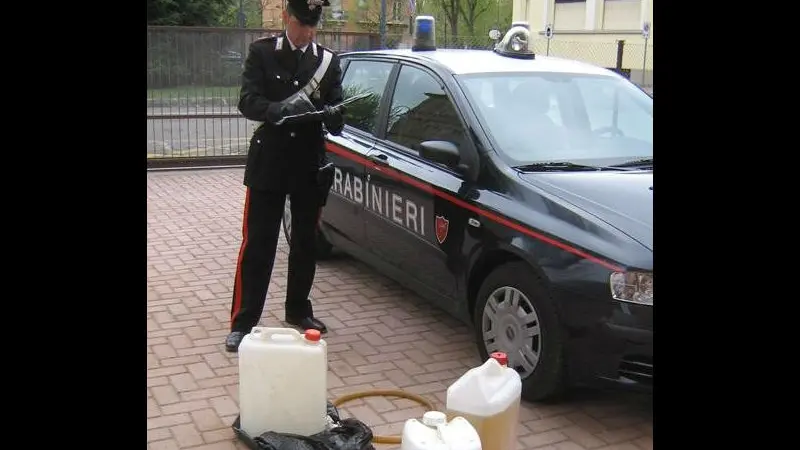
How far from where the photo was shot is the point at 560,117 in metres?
4.94

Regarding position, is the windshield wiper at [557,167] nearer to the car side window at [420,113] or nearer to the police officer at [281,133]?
the car side window at [420,113]

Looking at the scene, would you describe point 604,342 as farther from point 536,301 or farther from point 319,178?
point 319,178

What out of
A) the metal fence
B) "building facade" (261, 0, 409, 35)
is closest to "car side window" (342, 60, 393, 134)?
the metal fence

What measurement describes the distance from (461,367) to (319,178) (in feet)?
4.38

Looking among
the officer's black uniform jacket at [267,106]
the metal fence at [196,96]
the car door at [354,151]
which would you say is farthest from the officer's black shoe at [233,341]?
the metal fence at [196,96]

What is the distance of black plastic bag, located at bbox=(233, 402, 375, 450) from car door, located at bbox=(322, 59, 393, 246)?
2.22 m

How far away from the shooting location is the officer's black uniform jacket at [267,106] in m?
4.70

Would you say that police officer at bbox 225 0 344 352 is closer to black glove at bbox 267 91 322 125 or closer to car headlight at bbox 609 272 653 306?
black glove at bbox 267 91 322 125

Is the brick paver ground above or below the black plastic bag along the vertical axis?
below

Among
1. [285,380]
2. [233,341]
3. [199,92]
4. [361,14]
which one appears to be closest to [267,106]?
[233,341]

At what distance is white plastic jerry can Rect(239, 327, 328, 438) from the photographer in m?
3.57
